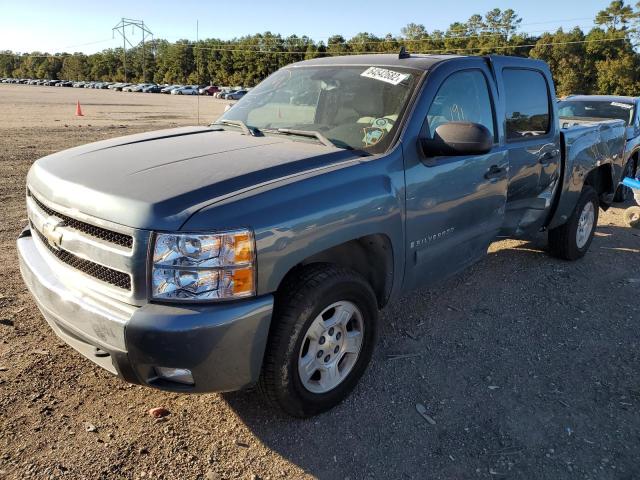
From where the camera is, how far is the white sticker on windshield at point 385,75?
3.41 m

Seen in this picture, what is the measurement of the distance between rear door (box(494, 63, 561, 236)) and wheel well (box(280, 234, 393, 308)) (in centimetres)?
158

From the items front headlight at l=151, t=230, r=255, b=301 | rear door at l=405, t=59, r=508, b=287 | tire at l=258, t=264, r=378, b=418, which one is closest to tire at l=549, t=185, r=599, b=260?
rear door at l=405, t=59, r=508, b=287

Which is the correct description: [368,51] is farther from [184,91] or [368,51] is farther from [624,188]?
[624,188]

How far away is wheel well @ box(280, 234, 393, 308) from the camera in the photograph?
2994 mm

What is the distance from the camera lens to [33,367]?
3213 mm

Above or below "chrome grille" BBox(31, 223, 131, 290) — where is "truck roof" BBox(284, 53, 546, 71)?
above

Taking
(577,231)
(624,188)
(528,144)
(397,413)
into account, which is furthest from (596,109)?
(397,413)

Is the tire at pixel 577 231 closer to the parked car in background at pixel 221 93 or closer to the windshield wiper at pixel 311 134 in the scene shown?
the windshield wiper at pixel 311 134

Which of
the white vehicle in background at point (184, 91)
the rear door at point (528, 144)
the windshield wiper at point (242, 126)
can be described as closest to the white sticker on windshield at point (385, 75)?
the windshield wiper at point (242, 126)

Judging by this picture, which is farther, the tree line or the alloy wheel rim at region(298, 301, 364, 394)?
the tree line

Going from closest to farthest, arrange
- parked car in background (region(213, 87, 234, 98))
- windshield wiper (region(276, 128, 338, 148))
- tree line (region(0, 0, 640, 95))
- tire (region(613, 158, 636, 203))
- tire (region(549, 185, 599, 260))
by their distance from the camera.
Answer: windshield wiper (region(276, 128, 338, 148)), tire (region(549, 185, 599, 260)), tire (region(613, 158, 636, 203)), tree line (region(0, 0, 640, 95)), parked car in background (region(213, 87, 234, 98))

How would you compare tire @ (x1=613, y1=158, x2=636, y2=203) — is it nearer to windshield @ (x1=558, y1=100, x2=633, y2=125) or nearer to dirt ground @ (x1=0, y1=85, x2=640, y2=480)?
windshield @ (x1=558, y1=100, x2=633, y2=125)

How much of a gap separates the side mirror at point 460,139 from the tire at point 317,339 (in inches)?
37.9

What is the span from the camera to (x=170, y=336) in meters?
2.19
